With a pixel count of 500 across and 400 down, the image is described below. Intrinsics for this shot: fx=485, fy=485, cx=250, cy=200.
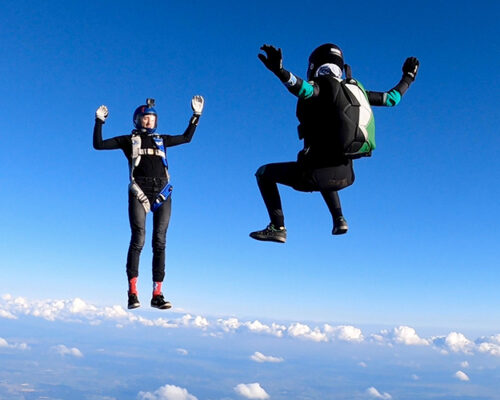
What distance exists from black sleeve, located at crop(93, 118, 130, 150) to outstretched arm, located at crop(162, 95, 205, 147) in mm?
763

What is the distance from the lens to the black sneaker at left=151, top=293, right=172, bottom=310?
8172 mm

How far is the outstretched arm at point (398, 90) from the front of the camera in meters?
7.75

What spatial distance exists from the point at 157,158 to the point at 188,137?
772 millimetres

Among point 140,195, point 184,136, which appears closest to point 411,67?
point 184,136

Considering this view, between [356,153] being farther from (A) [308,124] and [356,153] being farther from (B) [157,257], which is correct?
(B) [157,257]

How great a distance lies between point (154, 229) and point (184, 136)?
1.90 meters

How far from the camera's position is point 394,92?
26.0ft

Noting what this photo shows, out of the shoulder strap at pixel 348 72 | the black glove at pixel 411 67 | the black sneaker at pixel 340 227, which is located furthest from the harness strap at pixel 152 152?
the black glove at pixel 411 67

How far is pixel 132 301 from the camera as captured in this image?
823cm

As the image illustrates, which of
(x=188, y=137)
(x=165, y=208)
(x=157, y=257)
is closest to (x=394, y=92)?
(x=188, y=137)

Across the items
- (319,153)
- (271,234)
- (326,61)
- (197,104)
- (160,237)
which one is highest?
(197,104)

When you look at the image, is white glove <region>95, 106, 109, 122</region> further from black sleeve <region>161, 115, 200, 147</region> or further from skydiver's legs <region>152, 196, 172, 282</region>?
skydiver's legs <region>152, 196, 172, 282</region>

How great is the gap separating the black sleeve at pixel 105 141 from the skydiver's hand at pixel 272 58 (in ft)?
12.5

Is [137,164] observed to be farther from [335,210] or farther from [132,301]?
[335,210]
